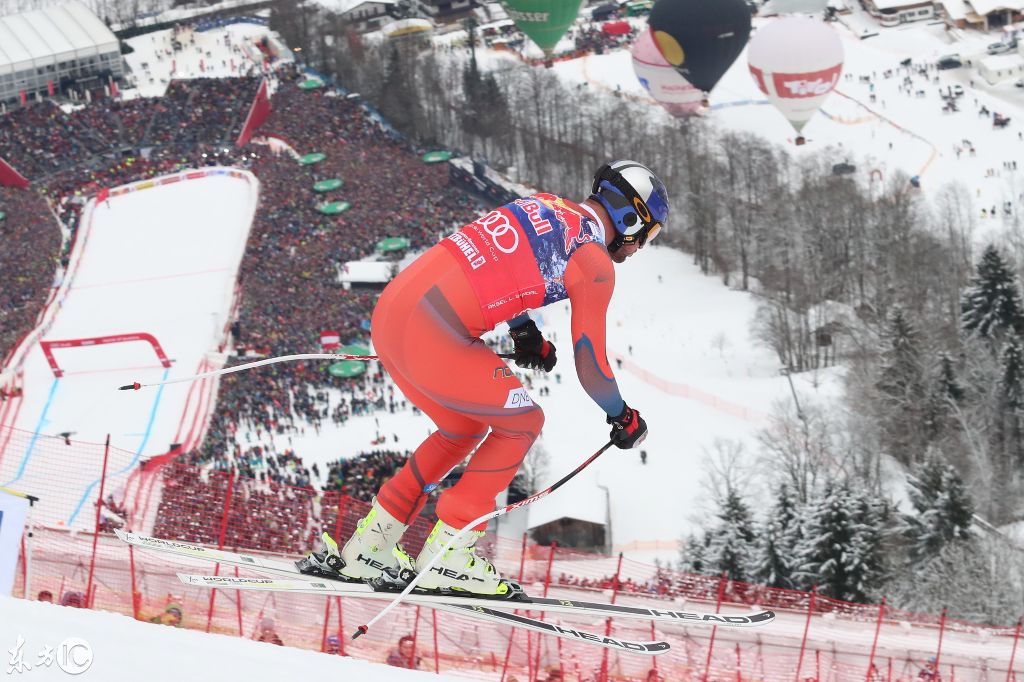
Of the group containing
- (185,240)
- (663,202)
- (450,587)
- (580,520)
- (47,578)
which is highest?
(663,202)

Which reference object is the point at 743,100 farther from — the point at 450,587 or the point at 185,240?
the point at 450,587

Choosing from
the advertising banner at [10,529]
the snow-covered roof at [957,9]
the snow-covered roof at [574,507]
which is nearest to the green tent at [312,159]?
the snow-covered roof at [574,507]

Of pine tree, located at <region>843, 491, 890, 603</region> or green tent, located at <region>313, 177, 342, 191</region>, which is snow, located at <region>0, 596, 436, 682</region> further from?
green tent, located at <region>313, 177, 342, 191</region>

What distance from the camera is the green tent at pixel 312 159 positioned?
47656 mm

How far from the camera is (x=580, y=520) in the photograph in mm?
22266

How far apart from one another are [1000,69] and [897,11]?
13.9 meters

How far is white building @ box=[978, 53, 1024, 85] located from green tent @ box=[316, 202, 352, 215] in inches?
1276

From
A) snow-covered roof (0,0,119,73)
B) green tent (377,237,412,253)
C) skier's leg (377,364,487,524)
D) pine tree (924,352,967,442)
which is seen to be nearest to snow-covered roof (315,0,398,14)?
snow-covered roof (0,0,119,73)

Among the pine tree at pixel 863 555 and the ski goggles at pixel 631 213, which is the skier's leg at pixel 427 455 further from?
the pine tree at pixel 863 555

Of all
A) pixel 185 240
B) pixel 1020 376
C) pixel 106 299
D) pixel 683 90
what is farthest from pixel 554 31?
pixel 1020 376

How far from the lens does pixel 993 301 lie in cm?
3209

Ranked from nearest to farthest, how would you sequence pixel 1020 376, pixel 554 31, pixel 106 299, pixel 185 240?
pixel 1020 376
pixel 106 299
pixel 185 240
pixel 554 31

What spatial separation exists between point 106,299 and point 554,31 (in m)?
27.1

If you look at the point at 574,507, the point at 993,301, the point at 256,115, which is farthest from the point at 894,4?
the point at 574,507
